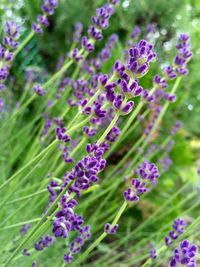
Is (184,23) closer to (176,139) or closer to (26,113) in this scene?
(176,139)

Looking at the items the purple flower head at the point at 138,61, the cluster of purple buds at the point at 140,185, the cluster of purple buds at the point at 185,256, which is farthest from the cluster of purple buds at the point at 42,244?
the purple flower head at the point at 138,61

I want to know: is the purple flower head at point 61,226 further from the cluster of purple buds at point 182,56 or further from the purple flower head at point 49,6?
the purple flower head at point 49,6

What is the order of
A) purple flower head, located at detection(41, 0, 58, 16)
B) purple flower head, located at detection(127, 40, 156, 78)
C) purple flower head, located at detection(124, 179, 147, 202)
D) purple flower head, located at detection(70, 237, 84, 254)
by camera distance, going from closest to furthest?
purple flower head, located at detection(127, 40, 156, 78)
purple flower head, located at detection(124, 179, 147, 202)
purple flower head, located at detection(70, 237, 84, 254)
purple flower head, located at detection(41, 0, 58, 16)

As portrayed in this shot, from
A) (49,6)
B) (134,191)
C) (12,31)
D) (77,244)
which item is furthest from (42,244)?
(49,6)

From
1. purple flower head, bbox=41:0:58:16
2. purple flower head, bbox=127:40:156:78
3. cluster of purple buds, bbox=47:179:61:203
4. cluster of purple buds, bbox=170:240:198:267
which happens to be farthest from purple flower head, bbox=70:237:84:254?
purple flower head, bbox=41:0:58:16

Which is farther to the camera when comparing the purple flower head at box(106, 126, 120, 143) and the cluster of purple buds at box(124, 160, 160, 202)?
the purple flower head at box(106, 126, 120, 143)

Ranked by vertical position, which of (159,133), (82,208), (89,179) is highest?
(159,133)

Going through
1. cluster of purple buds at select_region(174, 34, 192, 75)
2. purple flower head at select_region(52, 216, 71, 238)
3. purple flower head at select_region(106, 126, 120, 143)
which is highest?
cluster of purple buds at select_region(174, 34, 192, 75)

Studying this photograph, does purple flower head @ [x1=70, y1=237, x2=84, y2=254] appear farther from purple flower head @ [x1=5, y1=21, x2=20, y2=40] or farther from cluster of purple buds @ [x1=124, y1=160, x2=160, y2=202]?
purple flower head @ [x1=5, y1=21, x2=20, y2=40]

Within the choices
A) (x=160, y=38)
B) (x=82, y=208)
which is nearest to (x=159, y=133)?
(x=160, y=38)

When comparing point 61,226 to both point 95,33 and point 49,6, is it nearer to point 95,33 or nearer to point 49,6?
point 95,33

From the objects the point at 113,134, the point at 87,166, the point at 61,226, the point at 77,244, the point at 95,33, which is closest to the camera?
the point at 87,166
